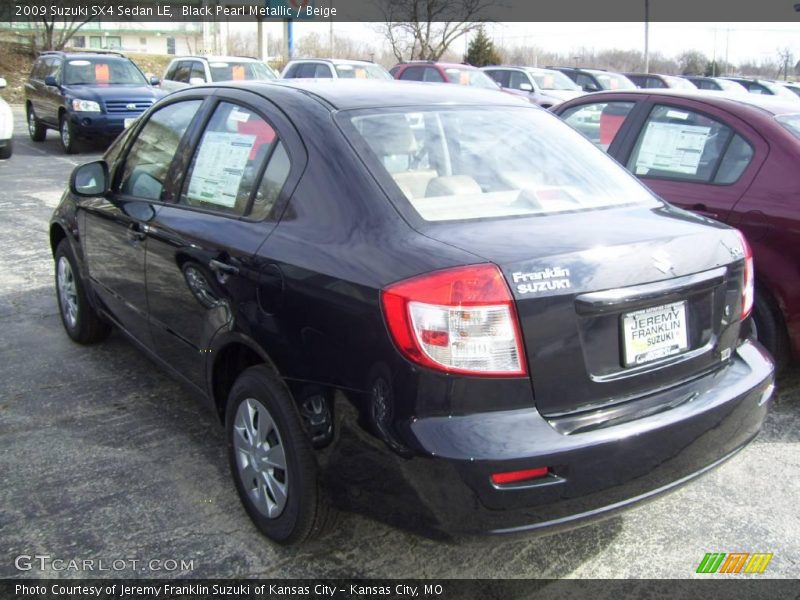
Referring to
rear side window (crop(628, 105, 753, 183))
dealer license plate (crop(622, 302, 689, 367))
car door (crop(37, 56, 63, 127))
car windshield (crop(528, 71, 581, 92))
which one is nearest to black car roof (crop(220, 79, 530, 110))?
dealer license plate (crop(622, 302, 689, 367))

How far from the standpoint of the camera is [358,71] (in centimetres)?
1655

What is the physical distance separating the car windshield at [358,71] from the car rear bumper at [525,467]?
1454 cm

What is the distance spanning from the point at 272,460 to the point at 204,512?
532mm

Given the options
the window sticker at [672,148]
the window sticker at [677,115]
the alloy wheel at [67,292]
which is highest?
the window sticker at [677,115]

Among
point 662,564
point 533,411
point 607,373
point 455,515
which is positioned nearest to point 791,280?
point 662,564

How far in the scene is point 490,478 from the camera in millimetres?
2174

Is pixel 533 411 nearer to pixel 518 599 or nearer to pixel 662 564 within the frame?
pixel 518 599

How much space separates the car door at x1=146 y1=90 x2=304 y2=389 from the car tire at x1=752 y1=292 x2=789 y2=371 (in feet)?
8.81

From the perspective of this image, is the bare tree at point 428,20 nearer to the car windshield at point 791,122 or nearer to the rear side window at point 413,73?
the rear side window at point 413,73

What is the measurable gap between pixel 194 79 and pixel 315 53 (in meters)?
41.7

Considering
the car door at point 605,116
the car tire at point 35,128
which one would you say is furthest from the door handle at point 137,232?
the car tire at point 35,128

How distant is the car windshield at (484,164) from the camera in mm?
2749

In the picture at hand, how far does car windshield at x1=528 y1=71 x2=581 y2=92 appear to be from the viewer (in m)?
18.8

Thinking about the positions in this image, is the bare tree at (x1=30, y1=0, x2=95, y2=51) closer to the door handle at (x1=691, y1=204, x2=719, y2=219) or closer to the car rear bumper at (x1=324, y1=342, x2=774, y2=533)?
the door handle at (x1=691, y1=204, x2=719, y2=219)
